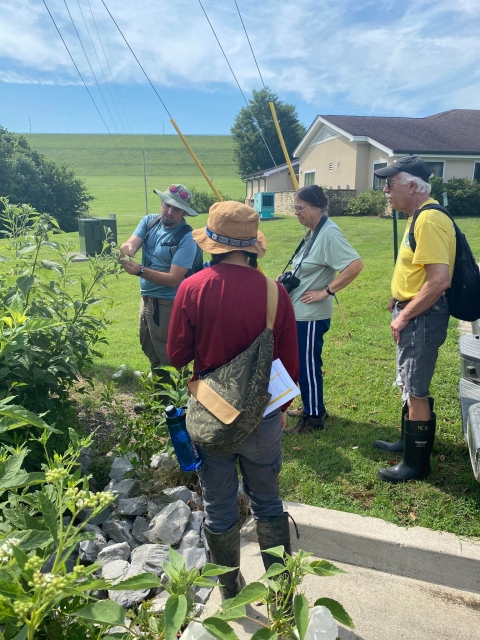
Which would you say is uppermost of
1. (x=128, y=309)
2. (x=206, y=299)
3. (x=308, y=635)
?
(x=206, y=299)

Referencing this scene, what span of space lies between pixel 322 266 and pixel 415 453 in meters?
1.57

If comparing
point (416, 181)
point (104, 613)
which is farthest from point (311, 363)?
point (104, 613)

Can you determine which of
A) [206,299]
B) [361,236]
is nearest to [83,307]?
[206,299]

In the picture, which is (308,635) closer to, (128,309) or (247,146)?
(128,309)

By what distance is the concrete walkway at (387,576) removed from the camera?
8.00 feet

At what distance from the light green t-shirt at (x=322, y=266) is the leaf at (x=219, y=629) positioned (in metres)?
3.06

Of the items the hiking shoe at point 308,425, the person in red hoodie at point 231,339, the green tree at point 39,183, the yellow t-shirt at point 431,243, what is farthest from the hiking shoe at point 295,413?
the green tree at point 39,183

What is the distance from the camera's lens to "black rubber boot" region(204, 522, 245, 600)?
243 centimetres

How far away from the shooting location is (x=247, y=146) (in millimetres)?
58156

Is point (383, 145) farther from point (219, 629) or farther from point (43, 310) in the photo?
point (219, 629)

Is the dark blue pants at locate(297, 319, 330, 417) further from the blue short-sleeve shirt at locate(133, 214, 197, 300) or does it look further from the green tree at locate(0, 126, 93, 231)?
the green tree at locate(0, 126, 93, 231)

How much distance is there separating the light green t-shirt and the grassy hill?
4957 centimetres

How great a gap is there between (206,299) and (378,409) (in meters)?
2.93

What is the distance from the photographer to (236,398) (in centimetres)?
217
